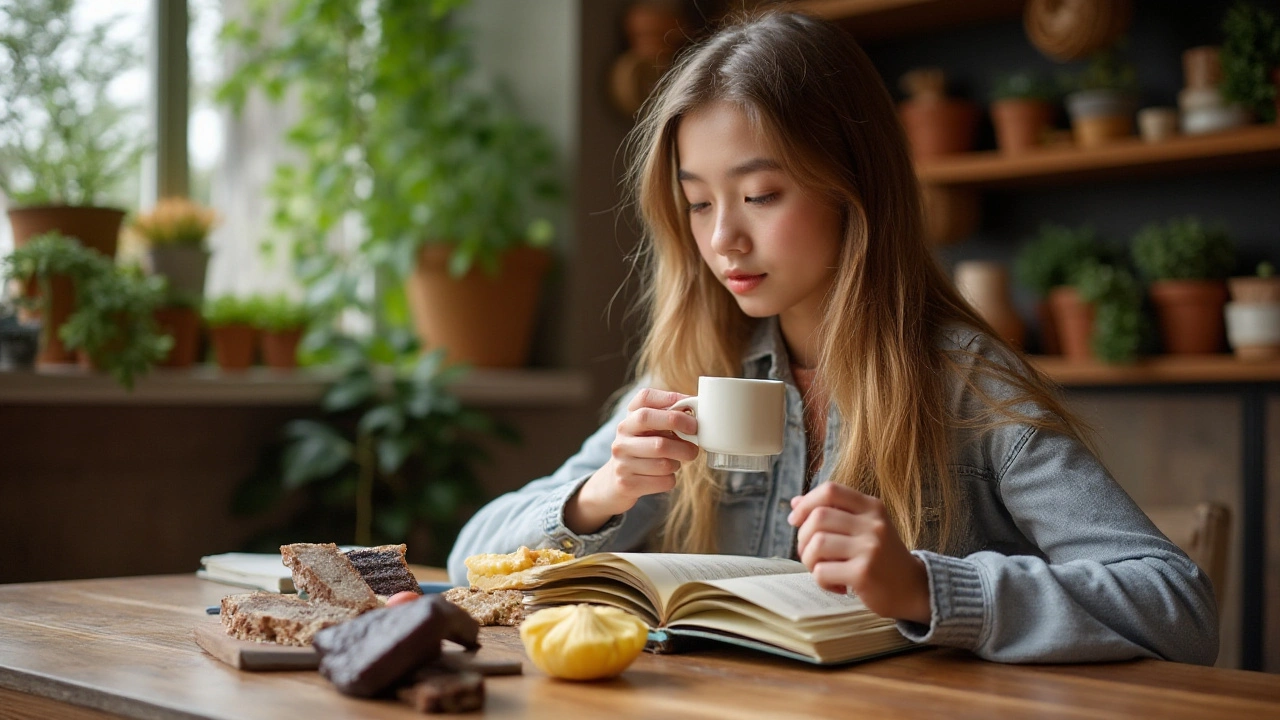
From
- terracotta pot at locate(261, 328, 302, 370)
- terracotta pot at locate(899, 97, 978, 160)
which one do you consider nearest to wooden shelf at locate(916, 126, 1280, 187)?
terracotta pot at locate(899, 97, 978, 160)

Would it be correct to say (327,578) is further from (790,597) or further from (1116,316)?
(1116,316)

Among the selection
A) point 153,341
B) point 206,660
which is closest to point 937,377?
point 206,660

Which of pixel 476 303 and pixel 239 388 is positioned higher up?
pixel 476 303

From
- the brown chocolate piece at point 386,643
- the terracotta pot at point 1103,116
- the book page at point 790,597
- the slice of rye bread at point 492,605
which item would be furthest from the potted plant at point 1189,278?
the brown chocolate piece at point 386,643

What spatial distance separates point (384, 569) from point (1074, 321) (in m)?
2.06

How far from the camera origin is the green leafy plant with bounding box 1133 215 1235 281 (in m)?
2.69

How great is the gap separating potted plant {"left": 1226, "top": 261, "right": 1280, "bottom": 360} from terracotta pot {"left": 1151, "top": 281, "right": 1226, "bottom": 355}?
0.07 meters

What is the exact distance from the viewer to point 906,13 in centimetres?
310

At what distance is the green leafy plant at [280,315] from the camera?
2.72 metres

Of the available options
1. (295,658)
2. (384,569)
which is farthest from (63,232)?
(295,658)

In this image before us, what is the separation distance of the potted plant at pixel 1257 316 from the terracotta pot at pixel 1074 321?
31 cm

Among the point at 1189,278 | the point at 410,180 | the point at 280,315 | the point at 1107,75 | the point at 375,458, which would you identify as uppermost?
the point at 1107,75

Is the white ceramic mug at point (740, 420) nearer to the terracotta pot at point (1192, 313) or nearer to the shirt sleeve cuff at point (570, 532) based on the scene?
the shirt sleeve cuff at point (570, 532)

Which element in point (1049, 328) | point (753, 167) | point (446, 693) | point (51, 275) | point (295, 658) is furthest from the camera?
point (1049, 328)
